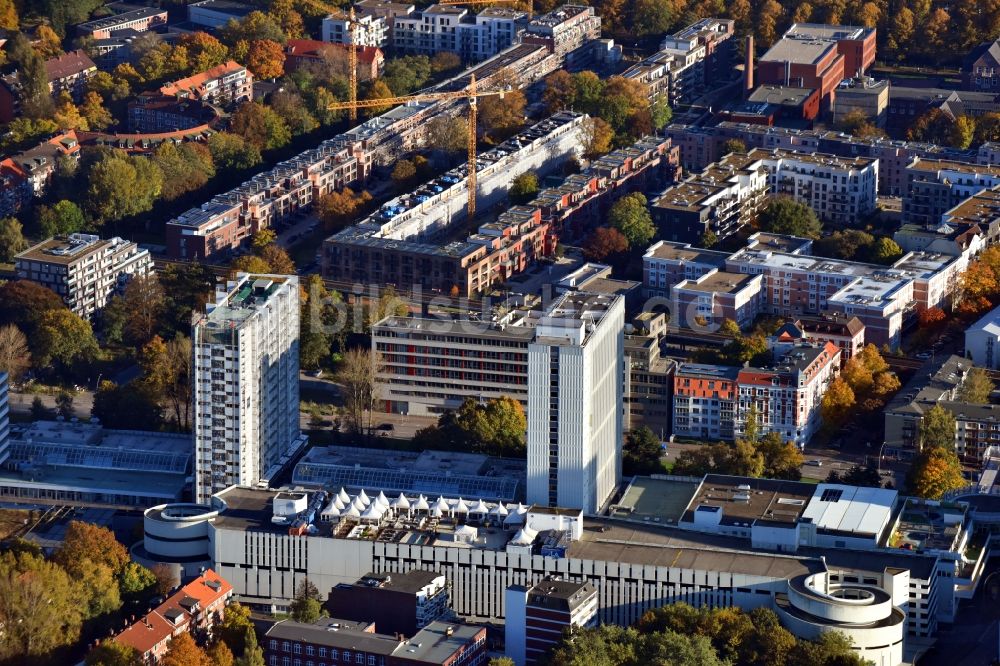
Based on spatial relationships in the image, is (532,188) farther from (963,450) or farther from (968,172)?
(963,450)

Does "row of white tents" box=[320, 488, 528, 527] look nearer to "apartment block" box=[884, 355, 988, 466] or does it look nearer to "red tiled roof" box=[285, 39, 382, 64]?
"apartment block" box=[884, 355, 988, 466]

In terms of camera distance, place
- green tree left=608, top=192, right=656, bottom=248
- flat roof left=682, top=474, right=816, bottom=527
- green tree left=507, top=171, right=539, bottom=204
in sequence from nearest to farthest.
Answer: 1. flat roof left=682, top=474, right=816, bottom=527
2. green tree left=608, top=192, right=656, bottom=248
3. green tree left=507, top=171, right=539, bottom=204

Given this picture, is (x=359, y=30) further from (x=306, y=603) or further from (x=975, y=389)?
(x=306, y=603)

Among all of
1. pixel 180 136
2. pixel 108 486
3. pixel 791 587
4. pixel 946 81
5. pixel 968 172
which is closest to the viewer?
pixel 791 587

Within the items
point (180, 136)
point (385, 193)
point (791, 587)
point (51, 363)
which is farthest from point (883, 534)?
point (180, 136)

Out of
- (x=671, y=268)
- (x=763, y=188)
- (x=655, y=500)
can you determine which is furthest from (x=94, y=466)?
(x=763, y=188)

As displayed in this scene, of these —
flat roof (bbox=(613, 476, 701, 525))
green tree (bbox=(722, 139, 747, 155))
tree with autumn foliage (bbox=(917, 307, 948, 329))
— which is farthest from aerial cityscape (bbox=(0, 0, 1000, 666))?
tree with autumn foliage (bbox=(917, 307, 948, 329))
